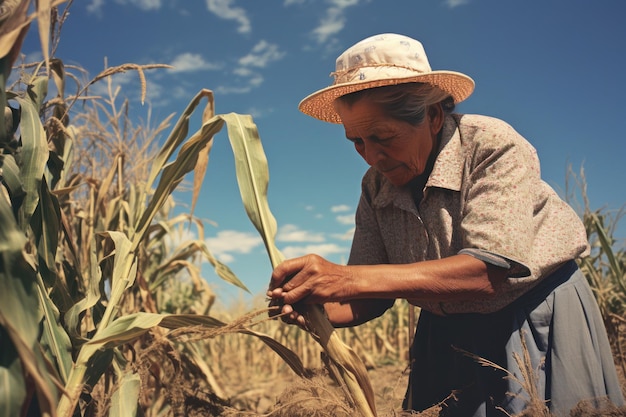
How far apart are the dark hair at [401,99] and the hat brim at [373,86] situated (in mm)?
18

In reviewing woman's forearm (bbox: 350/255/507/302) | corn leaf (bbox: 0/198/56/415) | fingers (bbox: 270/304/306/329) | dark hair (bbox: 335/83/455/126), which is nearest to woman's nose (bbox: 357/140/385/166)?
dark hair (bbox: 335/83/455/126)

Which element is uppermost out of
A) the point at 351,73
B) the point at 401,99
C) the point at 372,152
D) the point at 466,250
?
the point at 351,73

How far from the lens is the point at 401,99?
1577 mm

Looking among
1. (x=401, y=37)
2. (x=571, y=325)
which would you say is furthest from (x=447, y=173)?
(x=571, y=325)

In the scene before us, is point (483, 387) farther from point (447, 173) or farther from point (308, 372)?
point (447, 173)

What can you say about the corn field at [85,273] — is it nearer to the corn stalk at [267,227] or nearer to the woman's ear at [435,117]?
the corn stalk at [267,227]

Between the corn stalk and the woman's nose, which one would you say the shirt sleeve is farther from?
the corn stalk

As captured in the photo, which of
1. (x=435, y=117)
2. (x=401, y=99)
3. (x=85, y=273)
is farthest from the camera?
(x=85, y=273)

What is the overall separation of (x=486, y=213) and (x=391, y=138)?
1.12 ft

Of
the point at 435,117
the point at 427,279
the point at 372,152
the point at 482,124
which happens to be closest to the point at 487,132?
the point at 482,124

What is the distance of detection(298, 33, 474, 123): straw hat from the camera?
1566 mm

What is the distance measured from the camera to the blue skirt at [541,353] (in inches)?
60.4

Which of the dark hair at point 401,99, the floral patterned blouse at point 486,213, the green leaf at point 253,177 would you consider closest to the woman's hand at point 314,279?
the green leaf at point 253,177

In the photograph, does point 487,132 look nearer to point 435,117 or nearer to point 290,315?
point 435,117
